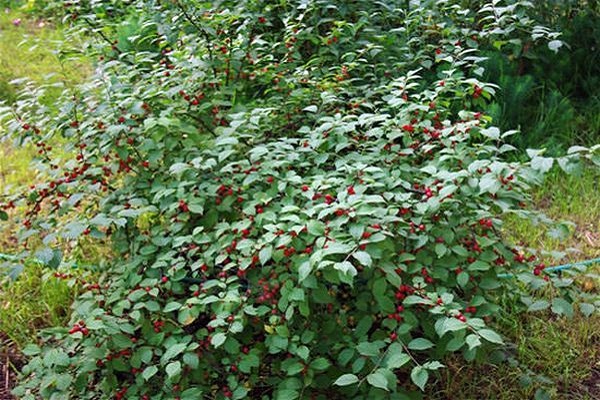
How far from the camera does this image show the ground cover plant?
1.82m

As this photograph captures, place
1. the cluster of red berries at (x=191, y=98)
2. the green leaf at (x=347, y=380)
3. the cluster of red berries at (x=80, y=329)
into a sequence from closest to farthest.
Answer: the green leaf at (x=347, y=380)
the cluster of red berries at (x=80, y=329)
the cluster of red berries at (x=191, y=98)

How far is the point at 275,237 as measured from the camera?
183 centimetres

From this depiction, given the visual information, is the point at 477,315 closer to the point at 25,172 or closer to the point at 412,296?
the point at 412,296

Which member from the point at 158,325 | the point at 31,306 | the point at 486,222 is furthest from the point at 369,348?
the point at 31,306

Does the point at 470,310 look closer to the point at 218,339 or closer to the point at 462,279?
the point at 462,279

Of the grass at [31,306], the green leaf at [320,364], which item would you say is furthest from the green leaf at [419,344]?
the grass at [31,306]

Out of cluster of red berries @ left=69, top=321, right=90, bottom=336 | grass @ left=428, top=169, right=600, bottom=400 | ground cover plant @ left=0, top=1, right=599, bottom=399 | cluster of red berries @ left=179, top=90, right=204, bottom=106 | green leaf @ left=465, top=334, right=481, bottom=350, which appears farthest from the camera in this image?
cluster of red berries @ left=179, top=90, right=204, bottom=106

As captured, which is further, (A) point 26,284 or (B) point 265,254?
(A) point 26,284

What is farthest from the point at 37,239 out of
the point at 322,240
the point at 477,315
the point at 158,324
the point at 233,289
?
the point at 477,315

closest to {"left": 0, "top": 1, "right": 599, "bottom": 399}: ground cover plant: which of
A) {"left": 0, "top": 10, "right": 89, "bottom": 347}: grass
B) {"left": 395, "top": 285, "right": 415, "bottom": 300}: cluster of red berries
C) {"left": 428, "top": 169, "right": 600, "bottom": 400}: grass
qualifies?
{"left": 395, "top": 285, "right": 415, "bottom": 300}: cluster of red berries

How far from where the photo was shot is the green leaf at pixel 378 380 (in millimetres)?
1668

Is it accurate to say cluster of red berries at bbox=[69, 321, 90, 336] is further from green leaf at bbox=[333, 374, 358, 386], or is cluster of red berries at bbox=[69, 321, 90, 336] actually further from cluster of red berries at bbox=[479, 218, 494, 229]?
cluster of red berries at bbox=[479, 218, 494, 229]

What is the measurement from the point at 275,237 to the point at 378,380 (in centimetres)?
42

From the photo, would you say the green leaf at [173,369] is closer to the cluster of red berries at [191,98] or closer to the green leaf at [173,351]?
the green leaf at [173,351]
